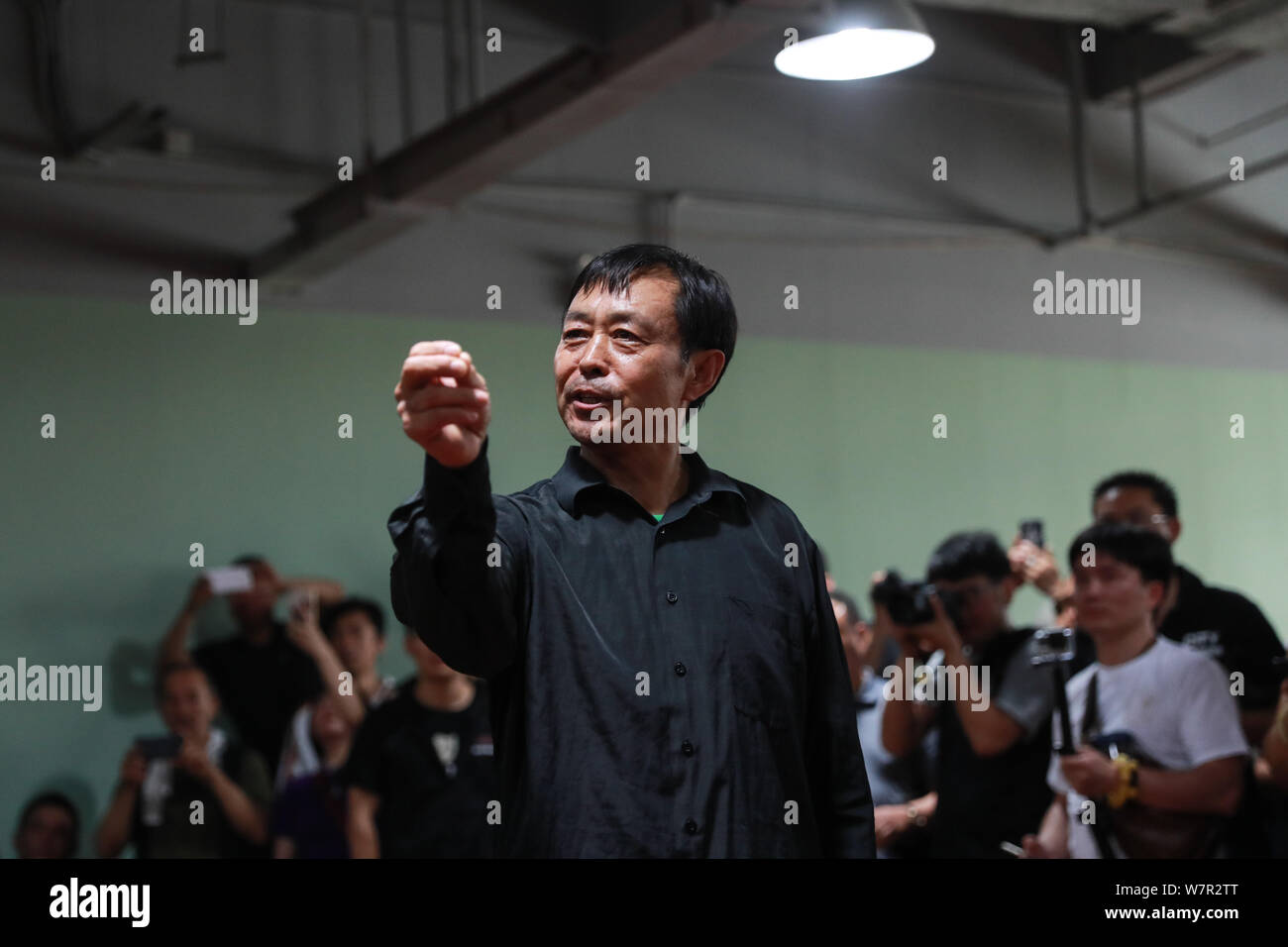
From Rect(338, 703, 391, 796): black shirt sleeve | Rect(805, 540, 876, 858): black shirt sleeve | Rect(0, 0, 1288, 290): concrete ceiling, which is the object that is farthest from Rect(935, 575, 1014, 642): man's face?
Rect(805, 540, 876, 858): black shirt sleeve

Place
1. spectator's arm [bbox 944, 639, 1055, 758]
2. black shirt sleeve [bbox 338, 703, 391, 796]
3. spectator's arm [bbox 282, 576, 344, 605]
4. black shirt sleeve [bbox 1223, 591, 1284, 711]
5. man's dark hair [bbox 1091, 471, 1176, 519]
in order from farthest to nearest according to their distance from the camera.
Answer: spectator's arm [bbox 282, 576, 344, 605] < black shirt sleeve [bbox 338, 703, 391, 796] < man's dark hair [bbox 1091, 471, 1176, 519] < black shirt sleeve [bbox 1223, 591, 1284, 711] < spectator's arm [bbox 944, 639, 1055, 758]

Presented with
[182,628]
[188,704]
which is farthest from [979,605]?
[182,628]

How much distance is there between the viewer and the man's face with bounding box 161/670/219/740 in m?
5.58

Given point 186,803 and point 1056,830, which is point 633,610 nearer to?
point 1056,830

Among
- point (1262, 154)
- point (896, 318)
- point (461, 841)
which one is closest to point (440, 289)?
point (896, 318)

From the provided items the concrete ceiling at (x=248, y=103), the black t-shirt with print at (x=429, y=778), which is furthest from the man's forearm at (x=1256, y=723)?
the concrete ceiling at (x=248, y=103)

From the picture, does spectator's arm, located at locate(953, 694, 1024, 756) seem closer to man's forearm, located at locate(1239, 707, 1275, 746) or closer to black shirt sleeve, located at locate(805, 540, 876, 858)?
man's forearm, located at locate(1239, 707, 1275, 746)

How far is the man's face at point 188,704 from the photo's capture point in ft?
18.3

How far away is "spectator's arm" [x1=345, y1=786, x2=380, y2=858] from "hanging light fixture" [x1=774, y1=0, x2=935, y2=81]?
240 cm

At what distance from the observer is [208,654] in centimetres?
588

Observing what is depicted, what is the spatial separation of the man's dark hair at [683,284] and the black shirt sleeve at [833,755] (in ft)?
1.10

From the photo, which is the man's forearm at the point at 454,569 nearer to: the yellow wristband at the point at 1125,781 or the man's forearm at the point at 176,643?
the yellow wristband at the point at 1125,781

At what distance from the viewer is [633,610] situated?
168 cm

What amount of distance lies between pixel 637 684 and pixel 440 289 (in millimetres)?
5095
